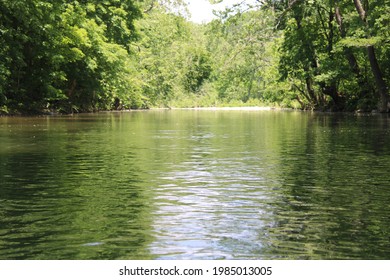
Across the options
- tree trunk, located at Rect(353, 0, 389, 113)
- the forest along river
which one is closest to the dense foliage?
tree trunk, located at Rect(353, 0, 389, 113)

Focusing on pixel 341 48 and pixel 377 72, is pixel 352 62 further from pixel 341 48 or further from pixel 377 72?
pixel 377 72

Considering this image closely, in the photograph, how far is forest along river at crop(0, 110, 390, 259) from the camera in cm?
604

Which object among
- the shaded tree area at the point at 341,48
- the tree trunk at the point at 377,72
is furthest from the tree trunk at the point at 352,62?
the tree trunk at the point at 377,72

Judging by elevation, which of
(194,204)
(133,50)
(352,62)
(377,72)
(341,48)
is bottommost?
(194,204)

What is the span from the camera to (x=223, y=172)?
11.7 metres

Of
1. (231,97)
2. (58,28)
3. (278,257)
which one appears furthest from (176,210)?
(231,97)

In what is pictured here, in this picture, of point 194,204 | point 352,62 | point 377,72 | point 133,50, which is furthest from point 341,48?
point 194,204

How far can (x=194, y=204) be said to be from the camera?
325 inches

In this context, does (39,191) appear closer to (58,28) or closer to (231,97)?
(58,28)

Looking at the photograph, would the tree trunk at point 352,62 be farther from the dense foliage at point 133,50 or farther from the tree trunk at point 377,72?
the tree trunk at point 377,72

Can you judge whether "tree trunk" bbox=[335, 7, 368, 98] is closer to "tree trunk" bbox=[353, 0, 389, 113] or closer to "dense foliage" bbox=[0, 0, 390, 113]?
"dense foliage" bbox=[0, 0, 390, 113]

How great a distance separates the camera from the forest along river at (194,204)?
604 centimetres

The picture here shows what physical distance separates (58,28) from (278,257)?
38586mm
